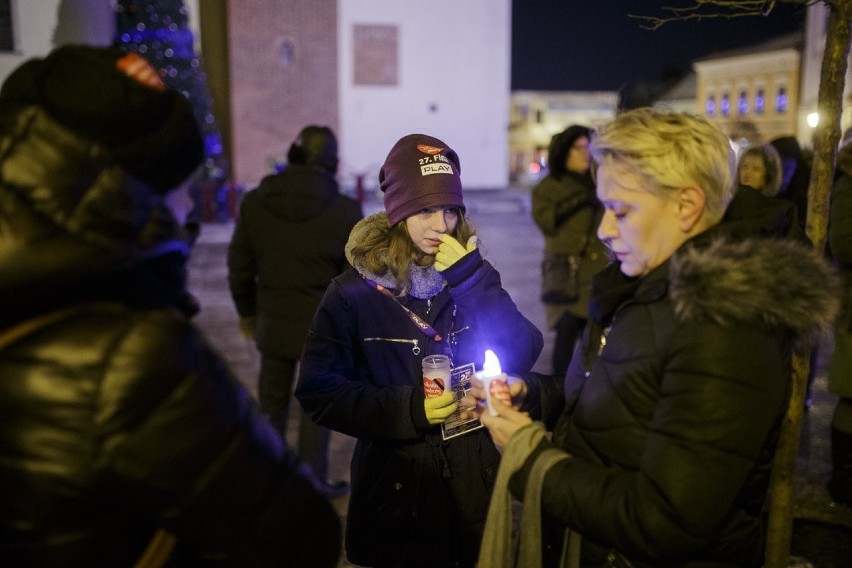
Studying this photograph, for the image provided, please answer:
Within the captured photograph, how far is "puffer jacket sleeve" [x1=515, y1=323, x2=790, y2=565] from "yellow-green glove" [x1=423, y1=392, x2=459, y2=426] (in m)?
0.83

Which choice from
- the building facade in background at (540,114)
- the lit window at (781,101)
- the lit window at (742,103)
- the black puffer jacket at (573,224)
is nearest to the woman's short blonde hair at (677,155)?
the black puffer jacket at (573,224)

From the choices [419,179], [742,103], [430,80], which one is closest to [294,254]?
[419,179]

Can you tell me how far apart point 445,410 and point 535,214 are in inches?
153

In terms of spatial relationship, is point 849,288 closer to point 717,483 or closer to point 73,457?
point 717,483

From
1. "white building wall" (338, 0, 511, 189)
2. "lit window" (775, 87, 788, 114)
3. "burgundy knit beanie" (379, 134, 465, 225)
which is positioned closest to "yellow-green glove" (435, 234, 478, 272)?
"burgundy knit beanie" (379, 134, 465, 225)

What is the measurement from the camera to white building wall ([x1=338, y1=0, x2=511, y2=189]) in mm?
28172

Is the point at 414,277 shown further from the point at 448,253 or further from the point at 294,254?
the point at 294,254

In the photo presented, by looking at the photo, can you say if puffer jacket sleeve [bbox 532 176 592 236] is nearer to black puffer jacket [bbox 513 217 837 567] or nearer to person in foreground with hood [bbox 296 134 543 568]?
person in foreground with hood [bbox 296 134 543 568]

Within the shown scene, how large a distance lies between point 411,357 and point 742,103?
180 ft

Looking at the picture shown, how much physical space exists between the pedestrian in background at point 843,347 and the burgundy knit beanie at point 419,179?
267 cm

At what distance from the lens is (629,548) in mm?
1663

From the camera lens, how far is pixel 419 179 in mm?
2711

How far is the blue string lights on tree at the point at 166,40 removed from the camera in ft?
63.6

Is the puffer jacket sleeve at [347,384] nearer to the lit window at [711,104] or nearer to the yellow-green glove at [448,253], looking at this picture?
the yellow-green glove at [448,253]
